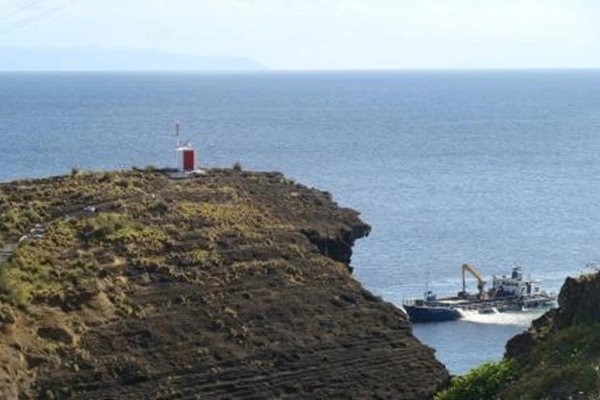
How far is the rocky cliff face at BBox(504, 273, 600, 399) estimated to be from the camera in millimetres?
21719

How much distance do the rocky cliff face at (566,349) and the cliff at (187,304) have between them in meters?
3.92

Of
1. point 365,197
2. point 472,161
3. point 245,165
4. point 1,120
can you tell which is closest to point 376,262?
point 365,197

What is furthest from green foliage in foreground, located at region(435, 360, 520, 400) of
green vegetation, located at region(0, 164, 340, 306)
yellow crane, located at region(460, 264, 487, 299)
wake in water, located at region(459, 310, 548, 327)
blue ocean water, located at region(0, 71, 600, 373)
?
yellow crane, located at region(460, 264, 487, 299)

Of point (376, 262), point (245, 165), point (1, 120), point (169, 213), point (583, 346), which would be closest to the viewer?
point (583, 346)

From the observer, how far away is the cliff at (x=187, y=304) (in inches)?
1145

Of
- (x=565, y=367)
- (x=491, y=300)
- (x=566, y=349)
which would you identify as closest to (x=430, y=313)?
(x=491, y=300)

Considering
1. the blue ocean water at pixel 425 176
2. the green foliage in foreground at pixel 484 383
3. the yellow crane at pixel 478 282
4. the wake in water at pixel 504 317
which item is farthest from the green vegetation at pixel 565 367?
the yellow crane at pixel 478 282

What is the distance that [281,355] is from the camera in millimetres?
30875

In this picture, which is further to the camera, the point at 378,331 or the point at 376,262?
the point at 376,262

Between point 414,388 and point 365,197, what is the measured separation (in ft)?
220

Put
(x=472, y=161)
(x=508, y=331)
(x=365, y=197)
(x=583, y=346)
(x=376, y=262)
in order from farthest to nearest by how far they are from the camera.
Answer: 1. (x=472, y=161)
2. (x=365, y=197)
3. (x=376, y=262)
4. (x=508, y=331)
5. (x=583, y=346)

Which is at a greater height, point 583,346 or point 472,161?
point 583,346

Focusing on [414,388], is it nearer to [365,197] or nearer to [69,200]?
[69,200]

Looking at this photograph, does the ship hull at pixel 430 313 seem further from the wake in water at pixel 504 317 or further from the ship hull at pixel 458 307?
the wake in water at pixel 504 317
